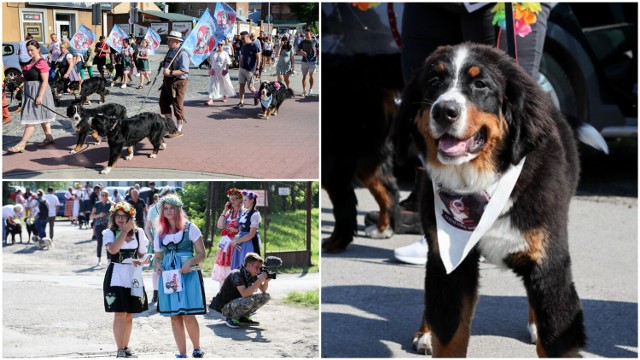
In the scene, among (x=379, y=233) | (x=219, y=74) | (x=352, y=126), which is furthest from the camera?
(x=379, y=233)

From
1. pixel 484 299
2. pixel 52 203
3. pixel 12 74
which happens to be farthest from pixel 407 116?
pixel 484 299

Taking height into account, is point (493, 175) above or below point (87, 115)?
below

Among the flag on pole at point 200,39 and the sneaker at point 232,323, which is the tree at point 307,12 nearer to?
the flag on pole at point 200,39

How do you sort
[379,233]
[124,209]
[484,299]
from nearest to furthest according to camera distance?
[124,209]
[484,299]
[379,233]

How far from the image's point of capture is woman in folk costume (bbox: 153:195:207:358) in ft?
11.2

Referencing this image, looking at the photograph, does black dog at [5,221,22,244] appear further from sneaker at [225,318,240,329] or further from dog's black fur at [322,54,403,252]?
dog's black fur at [322,54,403,252]

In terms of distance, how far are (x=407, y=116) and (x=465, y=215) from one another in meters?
0.51

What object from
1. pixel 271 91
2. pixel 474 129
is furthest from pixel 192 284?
pixel 474 129

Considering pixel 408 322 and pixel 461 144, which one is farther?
pixel 408 322

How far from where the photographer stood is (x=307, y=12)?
154 inches

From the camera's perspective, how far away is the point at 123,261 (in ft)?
11.2

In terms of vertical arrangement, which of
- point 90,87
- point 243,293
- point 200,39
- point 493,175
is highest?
point 200,39

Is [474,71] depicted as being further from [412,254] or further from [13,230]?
[412,254]

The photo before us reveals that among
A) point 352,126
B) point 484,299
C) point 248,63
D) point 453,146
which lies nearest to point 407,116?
point 453,146
